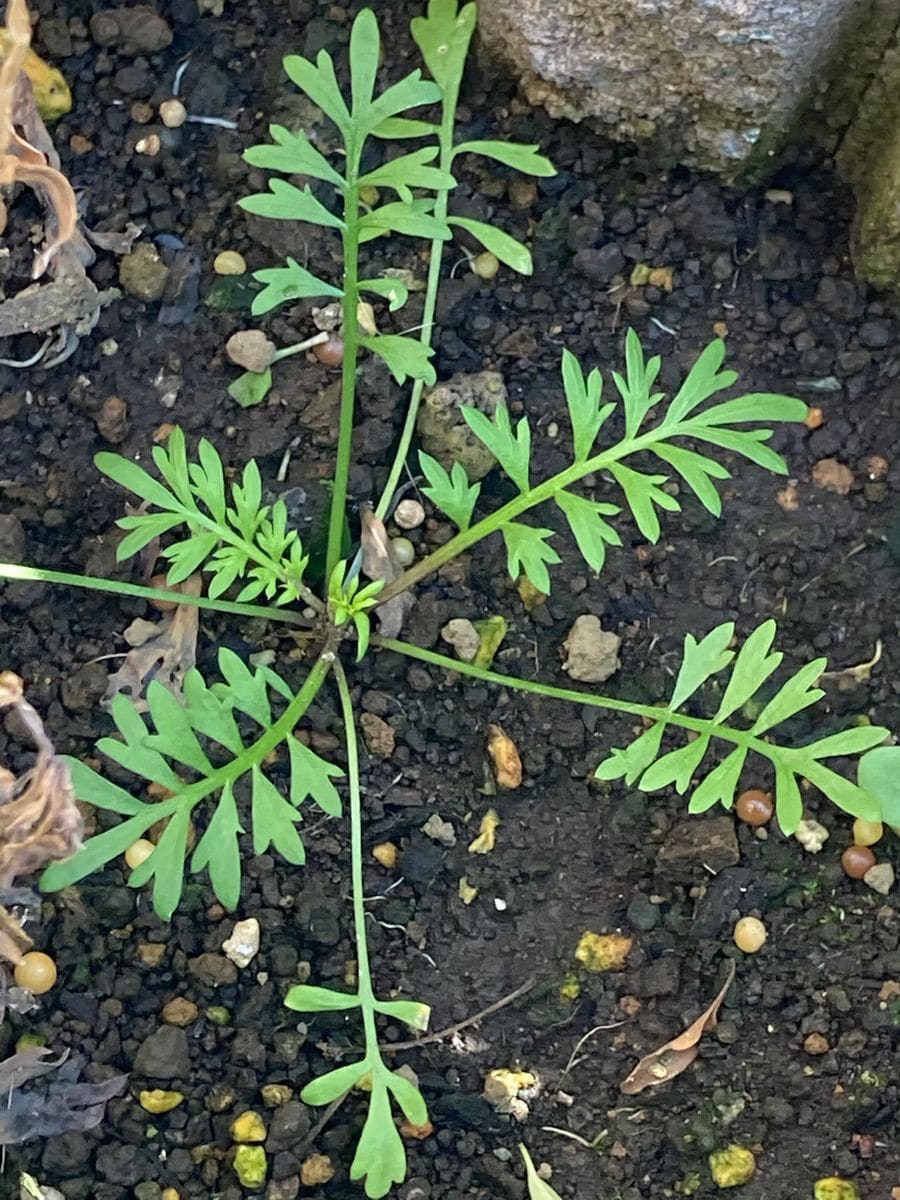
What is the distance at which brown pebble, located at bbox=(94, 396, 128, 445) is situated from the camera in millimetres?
1762

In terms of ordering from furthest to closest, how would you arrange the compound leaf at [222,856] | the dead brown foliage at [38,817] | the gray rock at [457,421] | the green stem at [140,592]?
the gray rock at [457,421] < the green stem at [140,592] < the compound leaf at [222,856] < the dead brown foliage at [38,817]

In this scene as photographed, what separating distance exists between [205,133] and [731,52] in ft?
2.44

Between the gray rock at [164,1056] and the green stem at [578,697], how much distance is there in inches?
22.1

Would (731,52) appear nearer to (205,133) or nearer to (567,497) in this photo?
(567,497)

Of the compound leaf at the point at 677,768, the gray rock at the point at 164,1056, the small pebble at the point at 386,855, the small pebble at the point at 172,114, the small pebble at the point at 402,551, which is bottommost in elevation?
the gray rock at the point at 164,1056

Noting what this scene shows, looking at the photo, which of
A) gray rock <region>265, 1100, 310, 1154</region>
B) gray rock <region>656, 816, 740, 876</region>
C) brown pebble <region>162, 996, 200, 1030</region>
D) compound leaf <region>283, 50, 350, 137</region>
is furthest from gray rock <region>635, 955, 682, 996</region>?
compound leaf <region>283, 50, 350, 137</region>

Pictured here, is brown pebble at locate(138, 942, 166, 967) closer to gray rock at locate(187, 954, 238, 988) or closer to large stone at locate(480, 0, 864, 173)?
gray rock at locate(187, 954, 238, 988)

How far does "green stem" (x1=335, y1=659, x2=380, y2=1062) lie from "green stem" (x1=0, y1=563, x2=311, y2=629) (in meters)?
0.10

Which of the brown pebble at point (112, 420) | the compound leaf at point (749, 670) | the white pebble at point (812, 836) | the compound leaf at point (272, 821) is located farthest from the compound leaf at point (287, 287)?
the white pebble at point (812, 836)

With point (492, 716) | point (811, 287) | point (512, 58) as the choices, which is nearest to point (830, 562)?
point (811, 287)

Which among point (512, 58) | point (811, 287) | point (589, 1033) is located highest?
point (512, 58)

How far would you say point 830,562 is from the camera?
1797 mm

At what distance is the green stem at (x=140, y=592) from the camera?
1.58 meters

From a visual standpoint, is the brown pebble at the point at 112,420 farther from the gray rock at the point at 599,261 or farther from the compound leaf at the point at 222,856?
the gray rock at the point at 599,261
